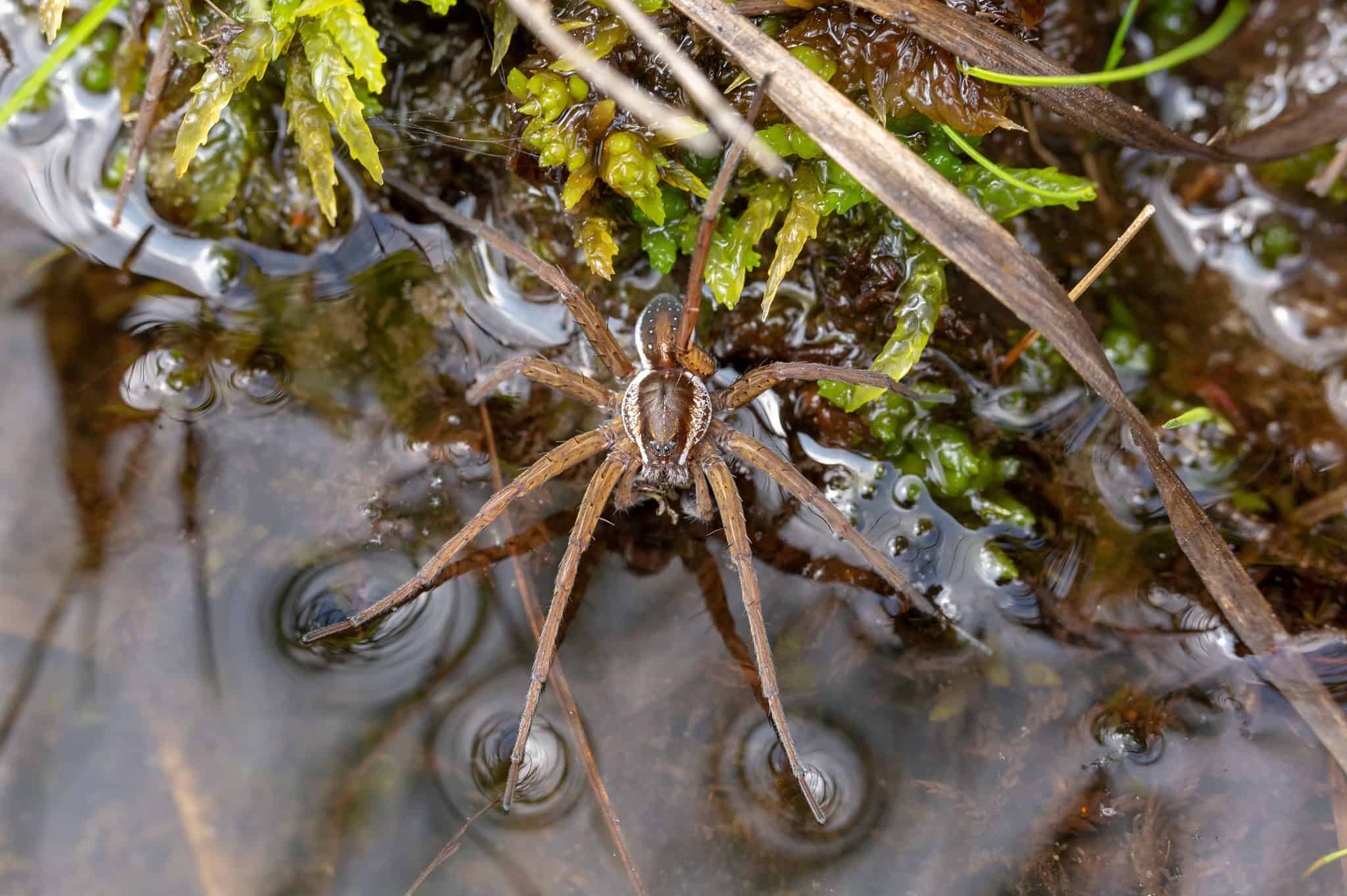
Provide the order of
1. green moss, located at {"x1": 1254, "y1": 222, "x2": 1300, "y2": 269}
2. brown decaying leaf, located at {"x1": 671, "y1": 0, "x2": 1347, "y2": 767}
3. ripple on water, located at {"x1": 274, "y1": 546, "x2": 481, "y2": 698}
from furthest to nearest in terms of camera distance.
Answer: green moss, located at {"x1": 1254, "y1": 222, "x2": 1300, "y2": 269}
ripple on water, located at {"x1": 274, "y1": 546, "x2": 481, "y2": 698}
brown decaying leaf, located at {"x1": 671, "y1": 0, "x2": 1347, "y2": 767}

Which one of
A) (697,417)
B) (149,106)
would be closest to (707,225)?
(697,417)

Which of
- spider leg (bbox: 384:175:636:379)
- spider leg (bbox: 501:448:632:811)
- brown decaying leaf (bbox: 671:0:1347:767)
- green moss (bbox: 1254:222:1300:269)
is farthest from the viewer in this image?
green moss (bbox: 1254:222:1300:269)

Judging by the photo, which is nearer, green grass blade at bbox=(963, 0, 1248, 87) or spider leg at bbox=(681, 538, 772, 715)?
green grass blade at bbox=(963, 0, 1248, 87)

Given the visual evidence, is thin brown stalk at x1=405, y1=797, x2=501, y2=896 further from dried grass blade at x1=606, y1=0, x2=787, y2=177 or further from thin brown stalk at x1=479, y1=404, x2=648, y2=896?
dried grass blade at x1=606, y1=0, x2=787, y2=177

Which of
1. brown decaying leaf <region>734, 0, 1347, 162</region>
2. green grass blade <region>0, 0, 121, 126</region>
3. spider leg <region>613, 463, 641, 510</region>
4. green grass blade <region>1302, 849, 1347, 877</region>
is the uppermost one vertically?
brown decaying leaf <region>734, 0, 1347, 162</region>

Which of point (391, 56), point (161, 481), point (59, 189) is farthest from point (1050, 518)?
point (59, 189)

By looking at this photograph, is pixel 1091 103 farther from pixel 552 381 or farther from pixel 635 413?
pixel 552 381

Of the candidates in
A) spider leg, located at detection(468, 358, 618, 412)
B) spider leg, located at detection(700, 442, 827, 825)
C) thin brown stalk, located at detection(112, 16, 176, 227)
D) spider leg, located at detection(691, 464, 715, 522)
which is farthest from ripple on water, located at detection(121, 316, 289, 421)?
spider leg, located at detection(700, 442, 827, 825)
